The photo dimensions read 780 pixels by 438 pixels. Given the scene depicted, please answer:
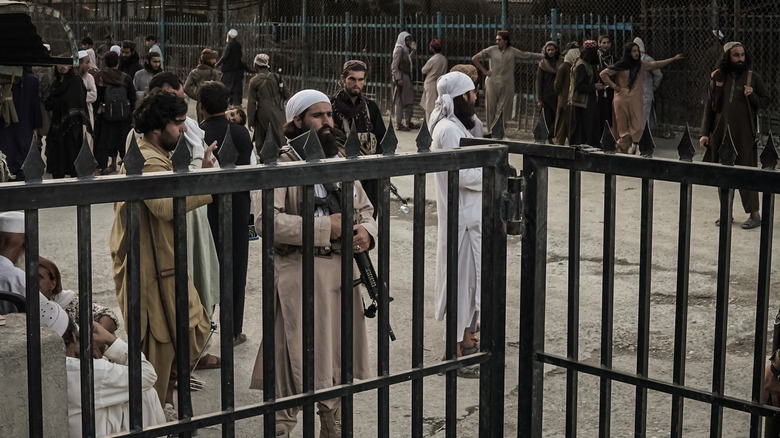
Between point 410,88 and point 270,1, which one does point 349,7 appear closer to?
point 270,1

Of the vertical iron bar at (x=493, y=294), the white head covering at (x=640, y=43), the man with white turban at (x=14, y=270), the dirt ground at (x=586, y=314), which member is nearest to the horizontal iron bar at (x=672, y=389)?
the vertical iron bar at (x=493, y=294)

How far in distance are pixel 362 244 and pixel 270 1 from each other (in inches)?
777

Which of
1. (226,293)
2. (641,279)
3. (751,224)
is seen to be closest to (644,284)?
(641,279)

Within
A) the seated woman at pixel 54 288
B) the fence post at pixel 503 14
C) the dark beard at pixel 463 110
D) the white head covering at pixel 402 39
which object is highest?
the fence post at pixel 503 14

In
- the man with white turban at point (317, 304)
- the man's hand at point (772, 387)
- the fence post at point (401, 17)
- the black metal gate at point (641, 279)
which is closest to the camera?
the black metal gate at point (641, 279)

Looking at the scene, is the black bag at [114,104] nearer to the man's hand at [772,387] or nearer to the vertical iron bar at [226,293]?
the man's hand at [772,387]

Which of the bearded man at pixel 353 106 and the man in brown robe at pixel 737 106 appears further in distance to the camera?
the man in brown robe at pixel 737 106

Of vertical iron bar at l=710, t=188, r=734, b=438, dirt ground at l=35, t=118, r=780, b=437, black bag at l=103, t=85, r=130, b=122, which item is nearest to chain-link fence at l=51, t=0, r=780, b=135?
dirt ground at l=35, t=118, r=780, b=437

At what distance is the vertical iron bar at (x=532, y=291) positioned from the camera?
3.30 metres

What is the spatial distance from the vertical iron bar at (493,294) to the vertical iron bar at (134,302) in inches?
43.5

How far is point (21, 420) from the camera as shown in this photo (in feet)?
8.77

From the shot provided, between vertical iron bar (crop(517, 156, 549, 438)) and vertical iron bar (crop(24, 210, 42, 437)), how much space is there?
58.0 inches

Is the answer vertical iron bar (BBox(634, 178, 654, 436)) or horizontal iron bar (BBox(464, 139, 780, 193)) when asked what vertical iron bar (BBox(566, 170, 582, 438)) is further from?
vertical iron bar (BBox(634, 178, 654, 436))

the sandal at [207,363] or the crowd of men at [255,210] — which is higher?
the crowd of men at [255,210]
